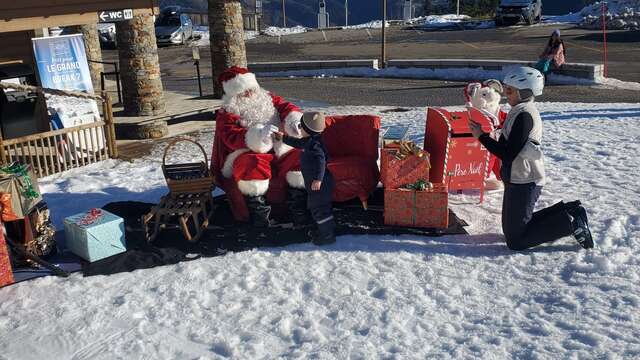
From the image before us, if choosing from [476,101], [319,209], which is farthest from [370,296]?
[476,101]

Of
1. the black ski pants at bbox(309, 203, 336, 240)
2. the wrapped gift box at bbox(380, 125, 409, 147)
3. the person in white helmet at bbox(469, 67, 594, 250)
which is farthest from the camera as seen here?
the wrapped gift box at bbox(380, 125, 409, 147)

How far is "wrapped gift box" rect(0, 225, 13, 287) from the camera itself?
16.2ft

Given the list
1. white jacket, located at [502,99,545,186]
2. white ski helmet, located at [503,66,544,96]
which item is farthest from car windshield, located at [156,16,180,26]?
white jacket, located at [502,99,545,186]

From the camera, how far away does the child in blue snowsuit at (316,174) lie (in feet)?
18.4

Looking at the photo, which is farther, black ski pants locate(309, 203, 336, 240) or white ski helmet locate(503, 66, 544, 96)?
black ski pants locate(309, 203, 336, 240)

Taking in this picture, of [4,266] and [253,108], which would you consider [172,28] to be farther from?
[4,266]

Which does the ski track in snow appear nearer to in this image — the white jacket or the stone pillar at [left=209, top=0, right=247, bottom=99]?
the white jacket

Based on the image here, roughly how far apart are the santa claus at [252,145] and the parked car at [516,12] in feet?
87.7

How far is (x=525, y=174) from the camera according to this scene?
5.22 metres

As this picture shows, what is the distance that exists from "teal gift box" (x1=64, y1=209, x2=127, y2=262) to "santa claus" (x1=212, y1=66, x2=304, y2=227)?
1233mm

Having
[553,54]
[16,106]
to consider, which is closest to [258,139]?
[16,106]

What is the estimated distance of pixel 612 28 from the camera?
27.4m

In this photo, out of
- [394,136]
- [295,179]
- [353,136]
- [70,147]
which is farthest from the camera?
[70,147]

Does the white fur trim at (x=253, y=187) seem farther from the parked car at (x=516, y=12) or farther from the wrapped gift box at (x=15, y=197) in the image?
the parked car at (x=516, y=12)
